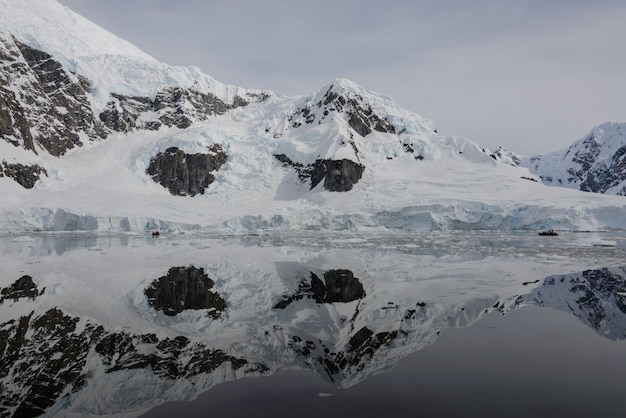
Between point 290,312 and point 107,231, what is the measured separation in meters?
47.7

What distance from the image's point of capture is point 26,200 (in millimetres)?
56969

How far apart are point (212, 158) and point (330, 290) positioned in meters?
71.3

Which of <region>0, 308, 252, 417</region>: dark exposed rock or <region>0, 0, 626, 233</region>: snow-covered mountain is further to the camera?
<region>0, 0, 626, 233</region>: snow-covered mountain

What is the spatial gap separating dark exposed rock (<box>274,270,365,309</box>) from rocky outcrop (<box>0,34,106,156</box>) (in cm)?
7308

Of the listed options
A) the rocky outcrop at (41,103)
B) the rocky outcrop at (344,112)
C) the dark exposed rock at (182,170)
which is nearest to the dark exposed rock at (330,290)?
the dark exposed rock at (182,170)

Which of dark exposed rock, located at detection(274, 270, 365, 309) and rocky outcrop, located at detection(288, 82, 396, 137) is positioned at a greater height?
rocky outcrop, located at detection(288, 82, 396, 137)

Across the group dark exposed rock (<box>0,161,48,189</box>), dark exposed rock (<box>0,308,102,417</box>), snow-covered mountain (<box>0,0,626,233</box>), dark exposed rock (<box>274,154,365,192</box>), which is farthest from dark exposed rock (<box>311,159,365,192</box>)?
dark exposed rock (<box>0,308,102,417</box>)

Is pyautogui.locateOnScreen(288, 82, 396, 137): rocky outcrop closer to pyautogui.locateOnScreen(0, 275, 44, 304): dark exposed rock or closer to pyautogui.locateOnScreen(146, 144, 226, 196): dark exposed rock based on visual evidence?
pyautogui.locateOnScreen(146, 144, 226, 196): dark exposed rock

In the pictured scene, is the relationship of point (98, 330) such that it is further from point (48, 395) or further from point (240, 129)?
point (240, 129)

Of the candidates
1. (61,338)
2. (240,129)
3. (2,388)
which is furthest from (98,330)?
(240,129)

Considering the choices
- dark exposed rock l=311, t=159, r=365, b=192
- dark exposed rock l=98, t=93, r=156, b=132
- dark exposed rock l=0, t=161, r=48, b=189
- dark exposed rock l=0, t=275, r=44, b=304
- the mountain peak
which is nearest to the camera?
dark exposed rock l=0, t=275, r=44, b=304

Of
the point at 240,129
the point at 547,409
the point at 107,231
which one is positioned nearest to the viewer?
the point at 547,409

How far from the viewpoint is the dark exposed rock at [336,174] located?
79625 millimetres

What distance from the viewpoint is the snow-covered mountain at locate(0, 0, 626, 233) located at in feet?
191
